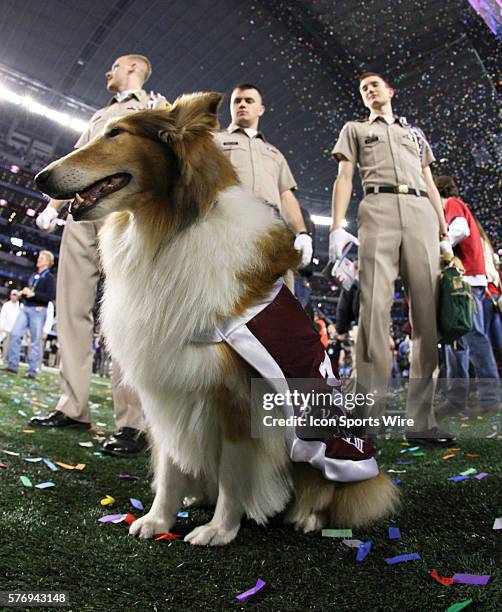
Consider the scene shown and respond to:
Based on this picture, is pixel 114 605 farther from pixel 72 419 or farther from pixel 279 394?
pixel 72 419

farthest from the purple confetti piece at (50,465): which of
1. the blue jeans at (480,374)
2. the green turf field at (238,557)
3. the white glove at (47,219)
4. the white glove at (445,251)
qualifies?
the blue jeans at (480,374)

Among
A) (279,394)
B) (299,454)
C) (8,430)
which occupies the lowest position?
(8,430)

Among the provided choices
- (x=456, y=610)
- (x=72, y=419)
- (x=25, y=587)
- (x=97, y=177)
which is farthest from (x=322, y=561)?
(x=72, y=419)

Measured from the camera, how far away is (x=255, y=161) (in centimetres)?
296

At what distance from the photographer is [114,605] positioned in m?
1.01

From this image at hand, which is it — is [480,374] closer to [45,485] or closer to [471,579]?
[471,579]

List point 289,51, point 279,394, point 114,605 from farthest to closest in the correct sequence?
1. point 289,51
2. point 279,394
3. point 114,605

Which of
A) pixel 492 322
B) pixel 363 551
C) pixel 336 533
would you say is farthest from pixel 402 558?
pixel 492 322

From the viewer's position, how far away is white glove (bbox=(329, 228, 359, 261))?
3.02 m

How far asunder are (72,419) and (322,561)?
2.37 meters

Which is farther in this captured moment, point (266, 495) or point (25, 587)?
point (266, 495)

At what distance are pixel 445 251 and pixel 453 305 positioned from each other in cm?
52

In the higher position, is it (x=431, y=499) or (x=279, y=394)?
(x=279, y=394)

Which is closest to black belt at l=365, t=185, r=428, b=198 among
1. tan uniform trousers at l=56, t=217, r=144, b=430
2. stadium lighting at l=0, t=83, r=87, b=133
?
tan uniform trousers at l=56, t=217, r=144, b=430
